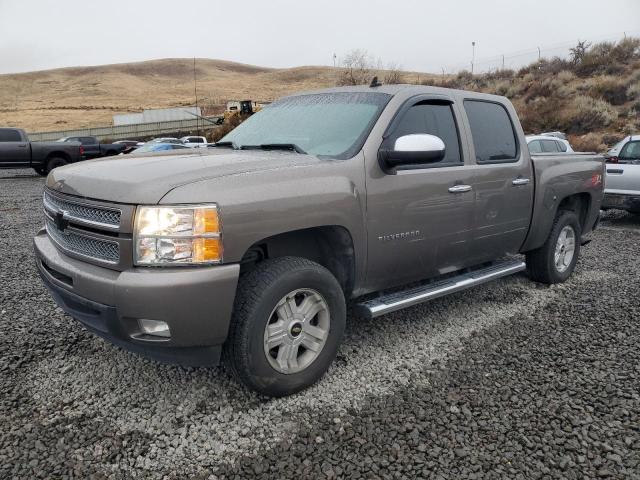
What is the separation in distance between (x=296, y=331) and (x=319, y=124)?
1.55 metres

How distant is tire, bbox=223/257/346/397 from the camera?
2.75m

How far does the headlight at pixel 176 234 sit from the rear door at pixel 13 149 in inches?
710

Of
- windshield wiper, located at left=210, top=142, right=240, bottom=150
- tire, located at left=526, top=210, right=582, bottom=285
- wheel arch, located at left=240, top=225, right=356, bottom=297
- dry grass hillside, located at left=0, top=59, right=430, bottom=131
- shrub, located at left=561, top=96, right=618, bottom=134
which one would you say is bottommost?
tire, located at left=526, top=210, right=582, bottom=285

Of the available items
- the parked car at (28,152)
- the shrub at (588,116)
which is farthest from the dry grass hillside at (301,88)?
the parked car at (28,152)

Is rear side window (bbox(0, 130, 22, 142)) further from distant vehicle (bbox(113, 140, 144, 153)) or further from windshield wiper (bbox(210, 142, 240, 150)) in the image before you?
windshield wiper (bbox(210, 142, 240, 150))

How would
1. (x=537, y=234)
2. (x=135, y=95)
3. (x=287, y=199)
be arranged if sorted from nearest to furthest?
(x=287, y=199) < (x=537, y=234) < (x=135, y=95)

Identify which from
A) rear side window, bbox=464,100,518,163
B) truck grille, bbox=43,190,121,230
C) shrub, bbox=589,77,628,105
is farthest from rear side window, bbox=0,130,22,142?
shrub, bbox=589,77,628,105

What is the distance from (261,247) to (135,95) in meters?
93.1

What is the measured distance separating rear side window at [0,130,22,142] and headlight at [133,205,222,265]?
1830 centimetres

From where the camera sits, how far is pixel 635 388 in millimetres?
3143

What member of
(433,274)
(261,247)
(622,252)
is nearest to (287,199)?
(261,247)

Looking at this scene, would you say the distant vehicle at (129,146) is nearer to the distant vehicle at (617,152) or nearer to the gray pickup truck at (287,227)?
the distant vehicle at (617,152)

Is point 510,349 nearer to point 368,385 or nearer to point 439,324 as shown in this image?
point 439,324

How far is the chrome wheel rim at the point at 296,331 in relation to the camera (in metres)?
2.92
